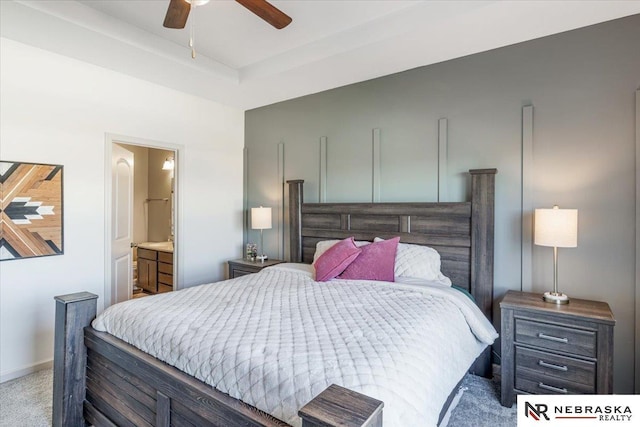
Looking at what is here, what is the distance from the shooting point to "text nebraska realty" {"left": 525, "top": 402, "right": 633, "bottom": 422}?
5.56 ft

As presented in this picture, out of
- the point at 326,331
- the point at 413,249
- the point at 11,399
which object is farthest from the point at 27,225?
the point at 413,249

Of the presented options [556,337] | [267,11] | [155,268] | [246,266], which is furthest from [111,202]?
[556,337]

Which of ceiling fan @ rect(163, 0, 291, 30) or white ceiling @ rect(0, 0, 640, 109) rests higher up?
white ceiling @ rect(0, 0, 640, 109)

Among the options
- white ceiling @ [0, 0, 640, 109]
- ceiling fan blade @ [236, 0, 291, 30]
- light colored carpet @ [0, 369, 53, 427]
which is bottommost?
light colored carpet @ [0, 369, 53, 427]

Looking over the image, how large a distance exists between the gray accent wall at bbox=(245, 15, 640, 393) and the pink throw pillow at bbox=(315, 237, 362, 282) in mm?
800

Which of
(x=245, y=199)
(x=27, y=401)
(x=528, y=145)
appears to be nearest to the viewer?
(x=27, y=401)

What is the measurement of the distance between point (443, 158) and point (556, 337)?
1605 millimetres

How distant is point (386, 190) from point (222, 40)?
6.74ft

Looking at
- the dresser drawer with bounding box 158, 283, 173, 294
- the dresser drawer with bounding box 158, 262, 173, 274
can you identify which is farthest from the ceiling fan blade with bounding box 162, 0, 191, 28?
the dresser drawer with bounding box 158, 283, 173, 294

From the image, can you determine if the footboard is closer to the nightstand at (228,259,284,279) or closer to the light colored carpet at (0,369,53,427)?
the light colored carpet at (0,369,53,427)

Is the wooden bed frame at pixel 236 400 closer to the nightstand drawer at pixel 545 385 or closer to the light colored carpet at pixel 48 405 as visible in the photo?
the light colored carpet at pixel 48 405

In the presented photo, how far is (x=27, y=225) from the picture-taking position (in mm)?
2701

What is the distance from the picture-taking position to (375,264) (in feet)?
8.53

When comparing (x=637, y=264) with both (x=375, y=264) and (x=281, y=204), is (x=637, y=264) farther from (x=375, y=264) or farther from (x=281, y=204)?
(x=281, y=204)
